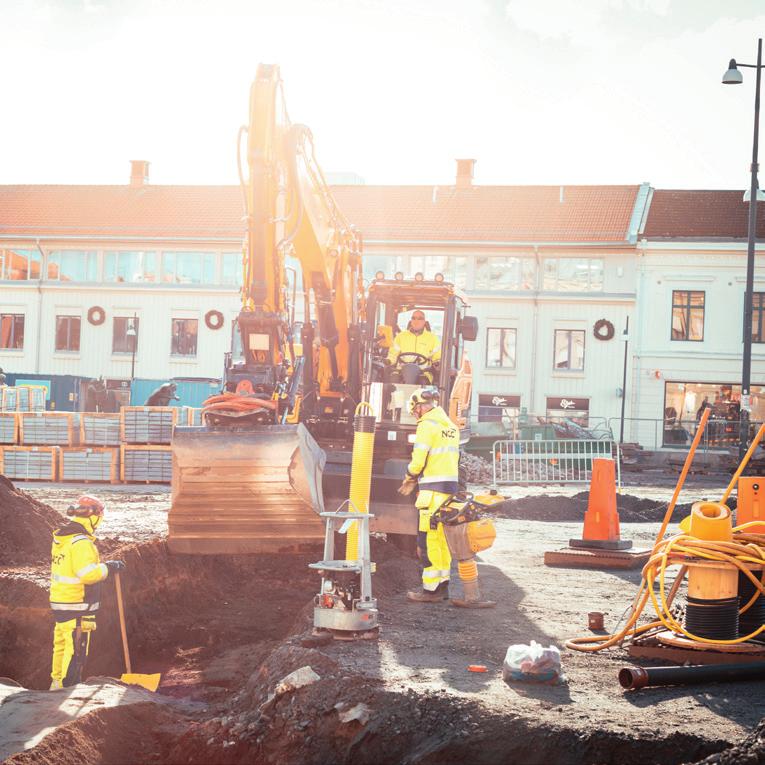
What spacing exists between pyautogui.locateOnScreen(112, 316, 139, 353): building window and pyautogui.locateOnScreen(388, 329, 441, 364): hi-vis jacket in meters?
31.9

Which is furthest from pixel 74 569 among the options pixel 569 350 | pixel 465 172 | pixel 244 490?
pixel 465 172

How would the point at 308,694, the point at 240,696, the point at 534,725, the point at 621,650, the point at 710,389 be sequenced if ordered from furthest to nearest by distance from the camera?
1. the point at 710,389
2. the point at 621,650
3. the point at 240,696
4. the point at 308,694
5. the point at 534,725

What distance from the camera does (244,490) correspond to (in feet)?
31.1

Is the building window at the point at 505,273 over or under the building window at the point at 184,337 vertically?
over

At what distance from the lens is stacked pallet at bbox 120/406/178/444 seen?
21.1m

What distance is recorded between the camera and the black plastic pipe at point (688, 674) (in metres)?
6.74

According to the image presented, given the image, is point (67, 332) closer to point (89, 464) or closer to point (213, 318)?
point (213, 318)

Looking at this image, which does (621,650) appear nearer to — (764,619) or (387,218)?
(764,619)

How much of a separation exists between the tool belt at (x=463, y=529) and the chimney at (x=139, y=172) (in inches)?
1616

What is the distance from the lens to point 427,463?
32.1 ft

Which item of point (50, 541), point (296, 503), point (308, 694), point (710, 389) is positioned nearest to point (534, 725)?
A: point (308, 694)

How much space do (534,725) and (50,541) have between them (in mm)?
7472

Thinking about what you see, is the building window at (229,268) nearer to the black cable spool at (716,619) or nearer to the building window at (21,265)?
the building window at (21,265)

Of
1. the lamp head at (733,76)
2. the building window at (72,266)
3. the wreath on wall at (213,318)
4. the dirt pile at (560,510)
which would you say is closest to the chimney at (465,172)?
the wreath on wall at (213,318)
